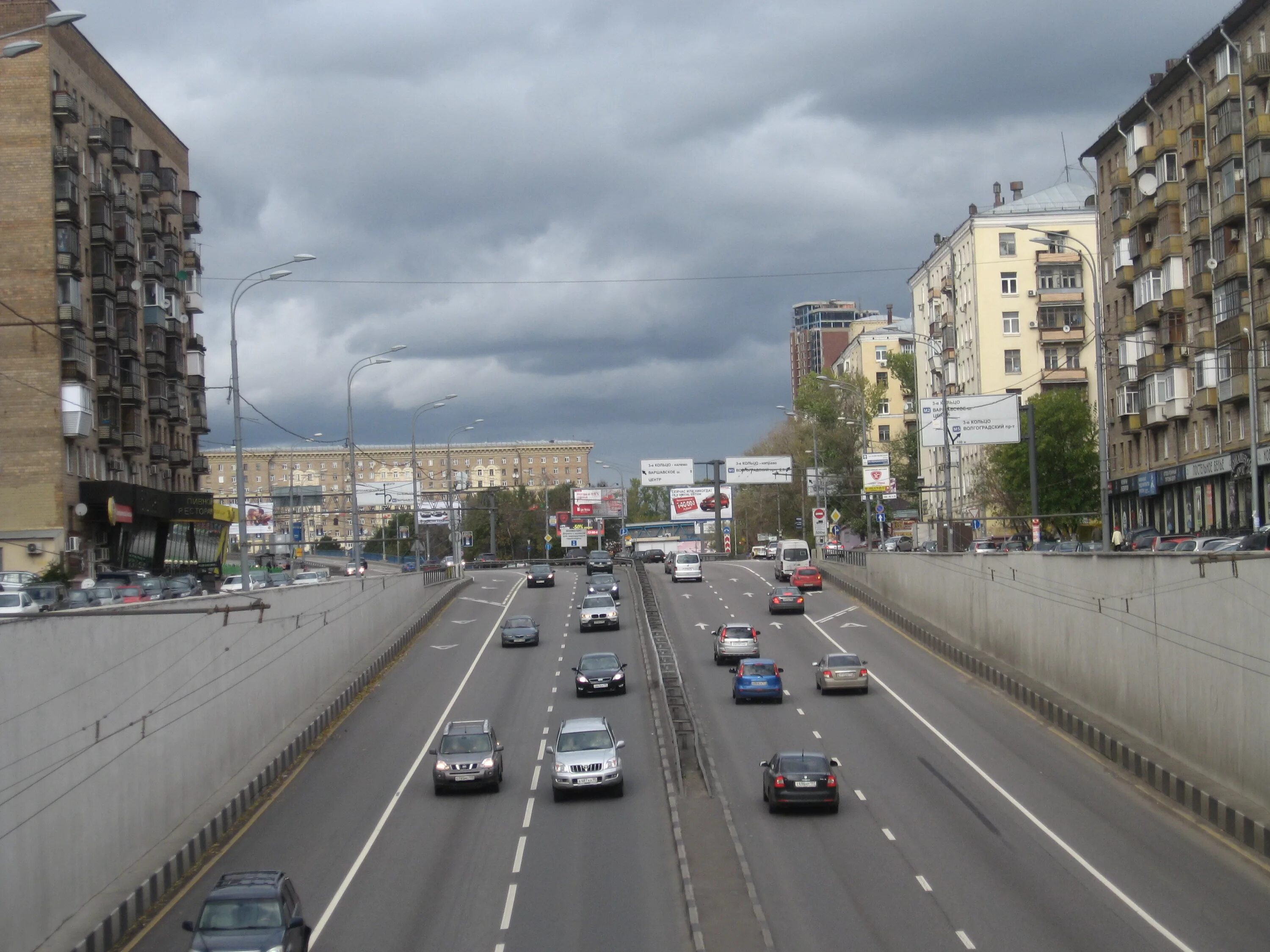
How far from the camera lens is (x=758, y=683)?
40781 millimetres

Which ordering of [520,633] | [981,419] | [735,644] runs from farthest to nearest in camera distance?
[981,419] < [520,633] < [735,644]

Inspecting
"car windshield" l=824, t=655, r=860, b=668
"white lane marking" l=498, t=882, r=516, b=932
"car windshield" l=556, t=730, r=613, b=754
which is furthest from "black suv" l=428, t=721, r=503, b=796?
"car windshield" l=824, t=655, r=860, b=668

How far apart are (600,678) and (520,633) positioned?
12.4 metres

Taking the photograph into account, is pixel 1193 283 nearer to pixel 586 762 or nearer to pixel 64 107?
pixel 586 762

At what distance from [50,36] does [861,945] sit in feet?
187

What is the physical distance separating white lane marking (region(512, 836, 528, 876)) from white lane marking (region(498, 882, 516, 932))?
3.06 feet

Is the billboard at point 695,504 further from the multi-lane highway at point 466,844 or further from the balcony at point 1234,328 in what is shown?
the multi-lane highway at point 466,844

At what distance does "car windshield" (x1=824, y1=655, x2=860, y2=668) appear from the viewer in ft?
137

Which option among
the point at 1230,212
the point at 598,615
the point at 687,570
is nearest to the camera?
the point at 1230,212

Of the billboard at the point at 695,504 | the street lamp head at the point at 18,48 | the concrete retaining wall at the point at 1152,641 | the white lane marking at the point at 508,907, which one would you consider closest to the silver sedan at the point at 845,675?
the concrete retaining wall at the point at 1152,641

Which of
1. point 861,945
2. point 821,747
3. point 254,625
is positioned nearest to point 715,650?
point 821,747

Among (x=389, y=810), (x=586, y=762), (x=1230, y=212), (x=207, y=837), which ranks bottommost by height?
(x=389, y=810)

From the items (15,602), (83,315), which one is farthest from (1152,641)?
(83,315)

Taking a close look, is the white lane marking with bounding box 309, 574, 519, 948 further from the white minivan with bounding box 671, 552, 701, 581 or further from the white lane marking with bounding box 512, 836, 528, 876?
the white minivan with bounding box 671, 552, 701, 581
